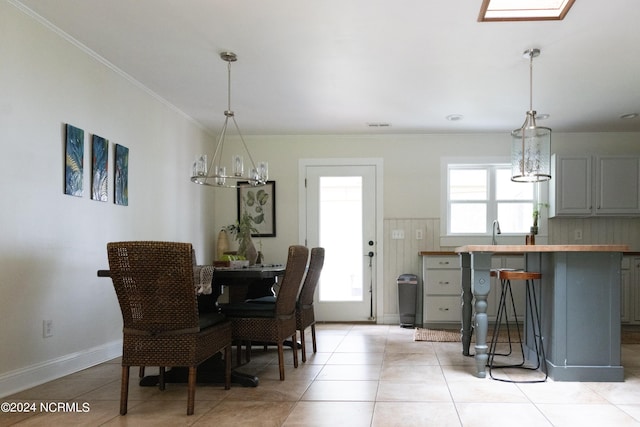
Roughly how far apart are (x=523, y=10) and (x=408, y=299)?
377 centimetres

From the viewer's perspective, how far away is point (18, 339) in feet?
10.6

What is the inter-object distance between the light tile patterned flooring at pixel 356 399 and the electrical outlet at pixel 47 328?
1.01 ft

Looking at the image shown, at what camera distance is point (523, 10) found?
10.5 feet

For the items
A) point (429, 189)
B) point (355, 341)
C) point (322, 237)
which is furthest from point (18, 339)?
point (429, 189)

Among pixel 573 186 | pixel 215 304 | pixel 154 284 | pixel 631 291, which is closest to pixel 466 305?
pixel 215 304

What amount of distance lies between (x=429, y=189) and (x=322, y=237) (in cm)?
142

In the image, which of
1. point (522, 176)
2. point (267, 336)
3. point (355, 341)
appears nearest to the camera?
point (267, 336)

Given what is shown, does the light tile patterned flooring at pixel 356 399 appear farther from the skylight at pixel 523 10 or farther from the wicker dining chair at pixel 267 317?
the skylight at pixel 523 10

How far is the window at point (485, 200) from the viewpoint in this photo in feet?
21.5

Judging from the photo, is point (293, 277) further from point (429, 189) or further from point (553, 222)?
point (553, 222)

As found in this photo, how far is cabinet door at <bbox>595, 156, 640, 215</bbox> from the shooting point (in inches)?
240

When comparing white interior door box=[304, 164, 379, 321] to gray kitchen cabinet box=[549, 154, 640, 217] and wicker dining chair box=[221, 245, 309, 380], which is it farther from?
wicker dining chair box=[221, 245, 309, 380]

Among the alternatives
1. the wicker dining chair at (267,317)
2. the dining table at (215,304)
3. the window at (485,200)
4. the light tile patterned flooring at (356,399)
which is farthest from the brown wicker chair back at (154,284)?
the window at (485,200)

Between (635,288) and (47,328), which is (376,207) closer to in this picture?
(635,288)
